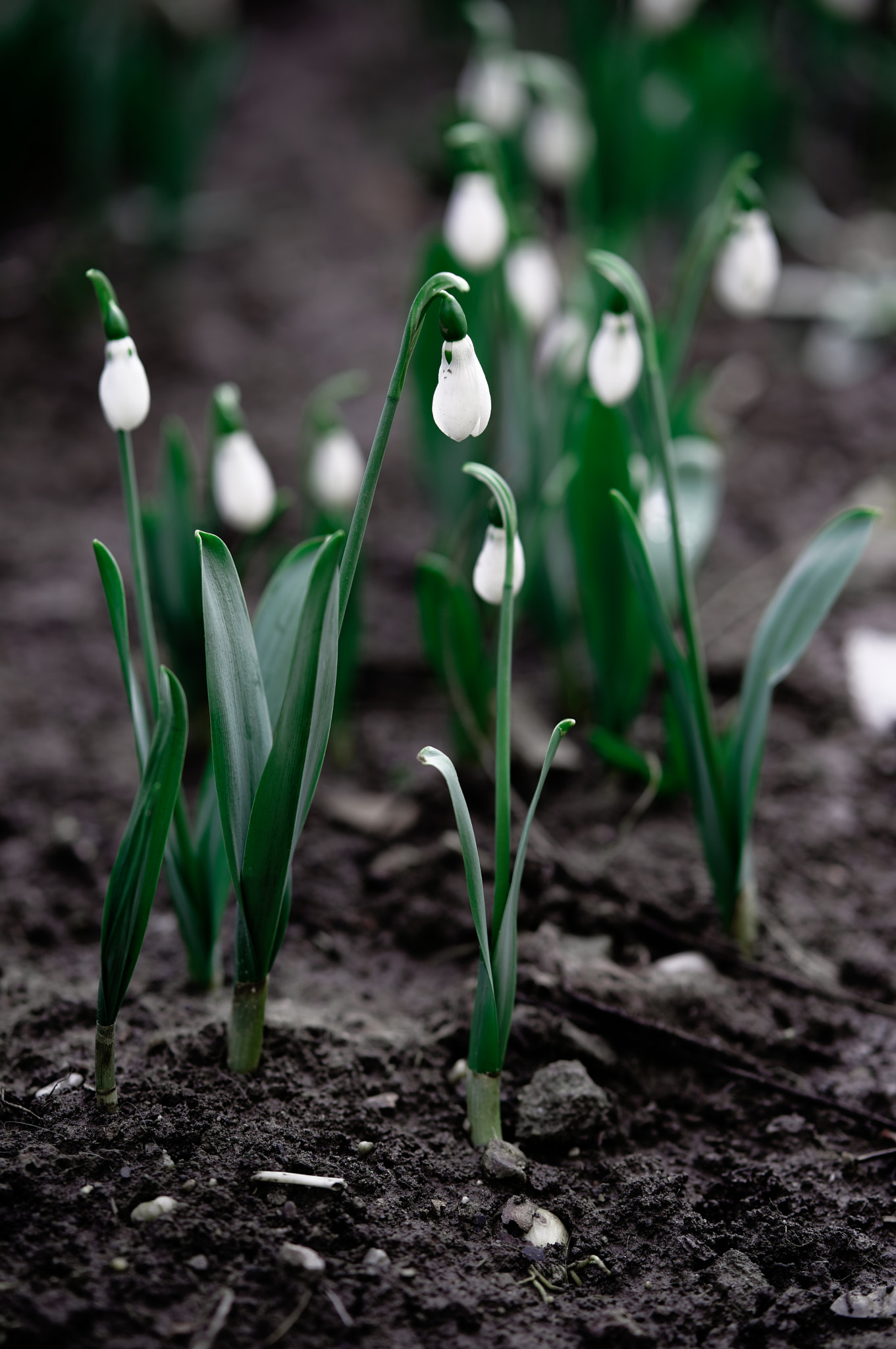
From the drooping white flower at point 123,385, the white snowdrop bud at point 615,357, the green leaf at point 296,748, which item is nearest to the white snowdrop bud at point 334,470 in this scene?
the white snowdrop bud at point 615,357

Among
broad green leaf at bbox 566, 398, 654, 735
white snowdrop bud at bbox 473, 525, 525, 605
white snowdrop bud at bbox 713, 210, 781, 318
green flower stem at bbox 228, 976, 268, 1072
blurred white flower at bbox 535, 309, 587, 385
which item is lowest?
green flower stem at bbox 228, 976, 268, 1072

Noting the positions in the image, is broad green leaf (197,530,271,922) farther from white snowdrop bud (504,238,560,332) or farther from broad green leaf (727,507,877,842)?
white snowdrop bud (504,238,560,332)

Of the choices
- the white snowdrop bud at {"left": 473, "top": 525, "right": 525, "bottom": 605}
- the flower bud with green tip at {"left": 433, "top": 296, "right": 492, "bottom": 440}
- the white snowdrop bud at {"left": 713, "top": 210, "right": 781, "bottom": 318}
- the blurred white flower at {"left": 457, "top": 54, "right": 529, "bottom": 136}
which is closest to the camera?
the flower bud with green tip at {"left": 433, "top": 296, "right": 492, "bottom": 440}

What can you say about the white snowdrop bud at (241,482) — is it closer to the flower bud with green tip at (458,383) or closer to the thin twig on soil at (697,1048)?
the flower bud with green tip at (458,383)

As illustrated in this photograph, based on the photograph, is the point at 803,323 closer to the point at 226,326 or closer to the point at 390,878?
the point at 226,326

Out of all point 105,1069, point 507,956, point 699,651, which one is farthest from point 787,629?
point 105,1069

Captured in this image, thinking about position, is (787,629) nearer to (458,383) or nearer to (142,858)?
(458,383)

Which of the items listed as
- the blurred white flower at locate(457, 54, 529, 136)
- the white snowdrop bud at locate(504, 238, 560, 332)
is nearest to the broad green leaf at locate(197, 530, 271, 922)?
the white snowdrop bud at locate(504, 238, 560, 332)
